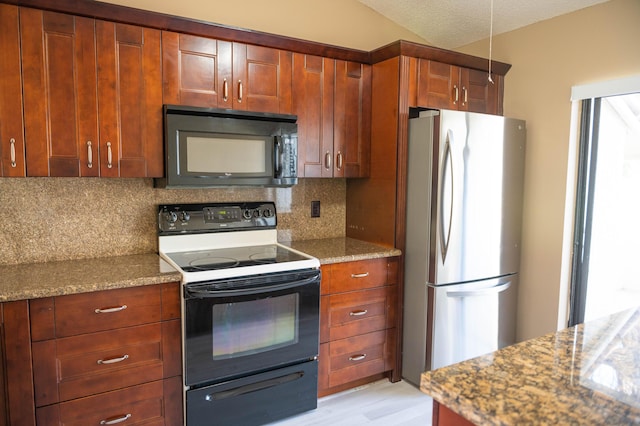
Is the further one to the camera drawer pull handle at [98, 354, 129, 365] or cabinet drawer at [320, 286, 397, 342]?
cabinet drawer at [320, 286, 397, 342]

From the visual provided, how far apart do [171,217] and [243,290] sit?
2.43 ft

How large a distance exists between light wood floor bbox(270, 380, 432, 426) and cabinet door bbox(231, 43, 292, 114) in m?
1.77

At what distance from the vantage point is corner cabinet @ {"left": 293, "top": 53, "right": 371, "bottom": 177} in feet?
8.85

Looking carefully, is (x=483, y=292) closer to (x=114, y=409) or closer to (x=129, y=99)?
(x=114, y=409)

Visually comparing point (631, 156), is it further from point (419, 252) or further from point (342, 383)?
point (342, 383)

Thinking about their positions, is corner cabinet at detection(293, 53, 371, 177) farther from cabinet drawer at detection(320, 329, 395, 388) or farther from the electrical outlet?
cabinet drawer at detection(320, 329, 395, 388)

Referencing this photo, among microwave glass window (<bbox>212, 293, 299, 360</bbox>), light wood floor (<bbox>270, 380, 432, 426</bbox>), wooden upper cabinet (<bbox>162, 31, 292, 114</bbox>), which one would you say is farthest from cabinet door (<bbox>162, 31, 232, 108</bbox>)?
light wood floor (<bbox>270, 380, 432, 426</bbox>)

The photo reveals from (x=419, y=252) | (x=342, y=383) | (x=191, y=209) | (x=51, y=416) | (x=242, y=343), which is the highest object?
(x=191, y=209)

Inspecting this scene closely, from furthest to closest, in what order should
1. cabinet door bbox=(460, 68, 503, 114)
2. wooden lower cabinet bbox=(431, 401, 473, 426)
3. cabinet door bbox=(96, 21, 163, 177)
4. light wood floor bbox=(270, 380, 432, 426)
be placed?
cabinet door bbox=(460, 68, 503, 114) → light wood floor bbox=(270, 380, 432, 426) → cabinet door bbox=(96, 21, 163, 177) → wooden lower cabinet bbox=(431, 401, 473, 426)

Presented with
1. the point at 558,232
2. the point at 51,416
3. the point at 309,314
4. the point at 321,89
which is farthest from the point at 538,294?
the point at 51,416

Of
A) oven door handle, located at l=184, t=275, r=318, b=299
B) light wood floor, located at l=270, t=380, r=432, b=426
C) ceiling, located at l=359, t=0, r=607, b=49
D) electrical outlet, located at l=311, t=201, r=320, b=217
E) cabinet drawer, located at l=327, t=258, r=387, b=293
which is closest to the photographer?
oven door handle, located at l=184, t=275, r=318, b=299

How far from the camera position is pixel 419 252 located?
2697 millimetres

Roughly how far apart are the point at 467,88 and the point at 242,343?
2.19m

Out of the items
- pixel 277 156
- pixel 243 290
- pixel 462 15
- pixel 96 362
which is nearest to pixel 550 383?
pixel 243 290
